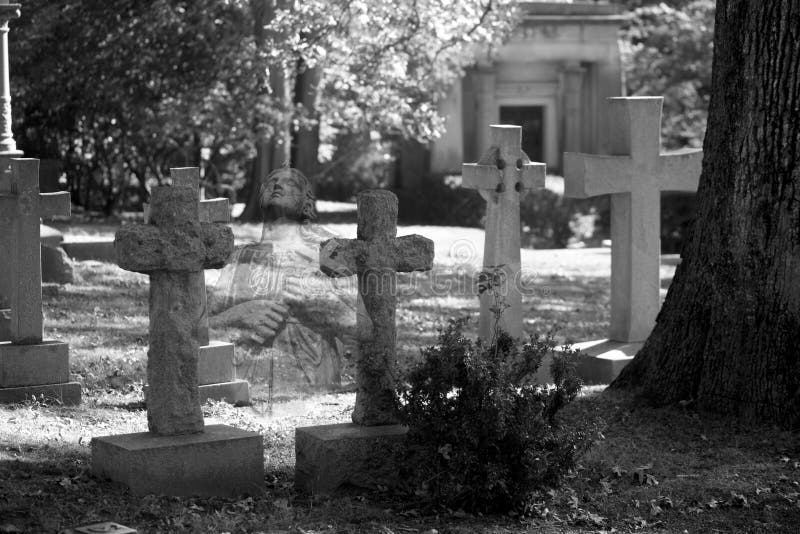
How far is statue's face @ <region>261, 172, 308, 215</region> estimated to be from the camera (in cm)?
643

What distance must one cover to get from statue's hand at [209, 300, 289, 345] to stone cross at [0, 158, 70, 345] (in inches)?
51.1

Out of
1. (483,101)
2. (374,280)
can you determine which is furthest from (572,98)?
(374,280)

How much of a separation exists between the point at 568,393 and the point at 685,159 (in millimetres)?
4178

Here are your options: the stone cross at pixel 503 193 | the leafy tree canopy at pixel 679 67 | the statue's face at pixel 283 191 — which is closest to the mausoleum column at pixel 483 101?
the leafy tree canopy at pixel 679 67

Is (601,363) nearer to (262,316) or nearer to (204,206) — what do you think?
(262,316)

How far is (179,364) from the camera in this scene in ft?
18.0

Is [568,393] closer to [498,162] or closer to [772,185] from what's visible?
[772,185]

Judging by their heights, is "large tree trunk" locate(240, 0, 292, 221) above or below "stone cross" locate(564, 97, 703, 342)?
above

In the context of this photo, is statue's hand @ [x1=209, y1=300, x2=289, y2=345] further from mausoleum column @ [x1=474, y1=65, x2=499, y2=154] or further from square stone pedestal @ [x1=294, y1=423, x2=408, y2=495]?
mausoleum column @ [x1=474, y1=65, x2=499, y2=154]

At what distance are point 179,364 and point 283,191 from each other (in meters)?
1.36

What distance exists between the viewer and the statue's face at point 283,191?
6430mm

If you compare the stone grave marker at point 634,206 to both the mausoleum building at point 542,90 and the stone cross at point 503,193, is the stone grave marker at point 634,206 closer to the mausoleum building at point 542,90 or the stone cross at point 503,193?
the stone cross at point 503,193

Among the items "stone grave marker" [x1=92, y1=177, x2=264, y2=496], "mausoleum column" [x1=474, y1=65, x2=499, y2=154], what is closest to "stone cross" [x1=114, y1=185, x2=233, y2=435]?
"stone grave marker" [x1=92, y1=177, x2=264, y2=496]

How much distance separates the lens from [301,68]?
677 inches
